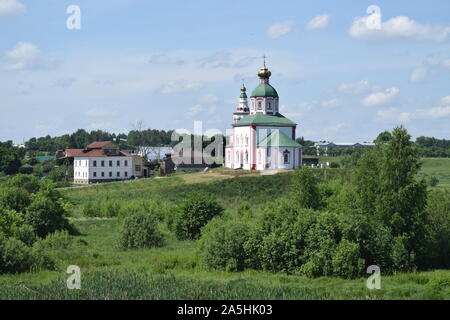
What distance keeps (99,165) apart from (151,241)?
42955 millimetres

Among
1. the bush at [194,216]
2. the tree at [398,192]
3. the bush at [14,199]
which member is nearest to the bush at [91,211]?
the bush at [14,199]

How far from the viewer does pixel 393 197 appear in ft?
80.0

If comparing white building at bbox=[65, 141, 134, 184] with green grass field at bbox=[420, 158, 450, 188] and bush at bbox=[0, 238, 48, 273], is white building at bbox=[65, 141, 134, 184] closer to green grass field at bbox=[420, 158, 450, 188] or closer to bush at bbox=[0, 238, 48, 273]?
green grass field at bbox=[420, 158, 450, 188]

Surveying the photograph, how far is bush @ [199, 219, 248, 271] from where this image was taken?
76.9 feet

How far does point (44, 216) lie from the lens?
1303 inches

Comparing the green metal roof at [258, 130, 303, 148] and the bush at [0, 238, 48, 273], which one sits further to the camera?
the green metal roof at [258, 130, 303, 148]

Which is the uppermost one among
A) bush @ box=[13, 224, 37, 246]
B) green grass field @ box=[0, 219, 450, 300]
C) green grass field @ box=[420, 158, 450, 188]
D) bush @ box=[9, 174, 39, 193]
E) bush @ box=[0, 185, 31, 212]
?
green grass field @ box=[420, 158, 450, 188]

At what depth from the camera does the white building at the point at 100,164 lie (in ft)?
231

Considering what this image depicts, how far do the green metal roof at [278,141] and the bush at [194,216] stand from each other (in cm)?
2871

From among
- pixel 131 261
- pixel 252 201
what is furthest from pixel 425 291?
pixel 252 201

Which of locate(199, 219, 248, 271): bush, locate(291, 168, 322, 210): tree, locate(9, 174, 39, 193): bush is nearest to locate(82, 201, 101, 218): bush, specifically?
locate(9, 174, 39, 193): bush

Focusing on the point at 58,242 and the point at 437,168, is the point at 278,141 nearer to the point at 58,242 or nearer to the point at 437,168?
the point at 58,242

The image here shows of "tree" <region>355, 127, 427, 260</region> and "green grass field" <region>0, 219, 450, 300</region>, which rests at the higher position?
"tree" <region>355, 127, 427, 260</region>

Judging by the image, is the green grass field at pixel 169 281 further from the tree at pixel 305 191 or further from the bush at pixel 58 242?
the tree at pixel 305 191
